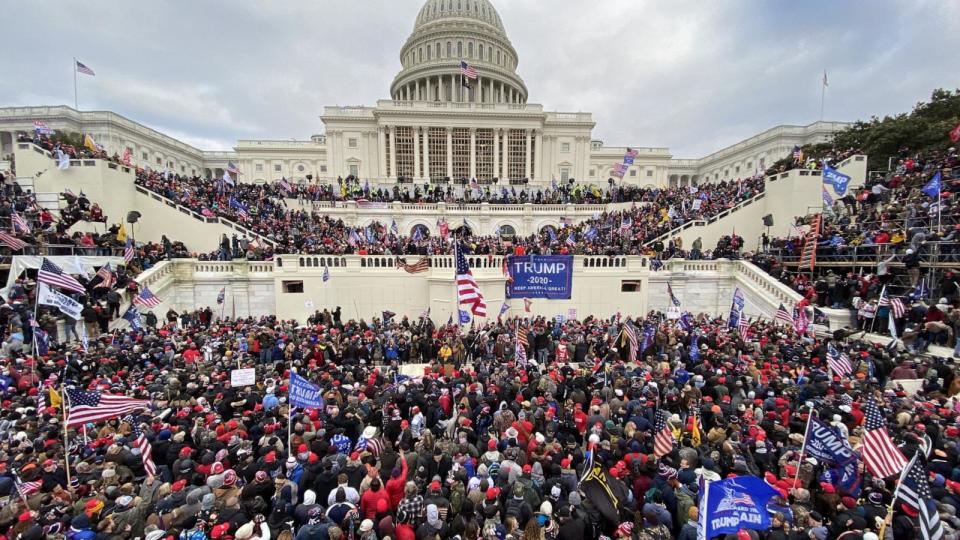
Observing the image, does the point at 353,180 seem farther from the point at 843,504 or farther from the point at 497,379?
the point at 843,504

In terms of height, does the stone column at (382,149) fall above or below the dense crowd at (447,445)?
above

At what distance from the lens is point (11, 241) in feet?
51.6

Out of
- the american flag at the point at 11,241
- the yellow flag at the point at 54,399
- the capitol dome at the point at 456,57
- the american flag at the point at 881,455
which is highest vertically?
the capitol dome at the point at 456,57

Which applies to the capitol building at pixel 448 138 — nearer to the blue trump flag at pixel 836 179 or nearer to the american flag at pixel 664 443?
the blue trump flag at pixel 836 179

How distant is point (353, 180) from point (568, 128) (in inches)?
1335

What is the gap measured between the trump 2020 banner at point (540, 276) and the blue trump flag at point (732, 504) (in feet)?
41.9

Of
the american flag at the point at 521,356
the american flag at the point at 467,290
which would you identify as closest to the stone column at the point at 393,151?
the american flag at the point at 467,290

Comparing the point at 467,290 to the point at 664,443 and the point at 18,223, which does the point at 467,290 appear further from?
the point at 18,223

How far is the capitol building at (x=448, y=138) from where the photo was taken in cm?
5422

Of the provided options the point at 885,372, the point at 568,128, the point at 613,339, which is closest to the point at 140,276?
the point at 613,339

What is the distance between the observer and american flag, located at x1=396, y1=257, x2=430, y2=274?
1916 centimetres

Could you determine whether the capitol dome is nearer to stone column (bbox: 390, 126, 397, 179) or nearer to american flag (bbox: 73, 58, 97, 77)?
stone column (bbox: 390, 126, 397, 179)

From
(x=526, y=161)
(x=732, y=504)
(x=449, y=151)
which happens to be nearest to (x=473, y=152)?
(x=449, y=151)

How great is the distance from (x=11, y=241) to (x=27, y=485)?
15.8m
